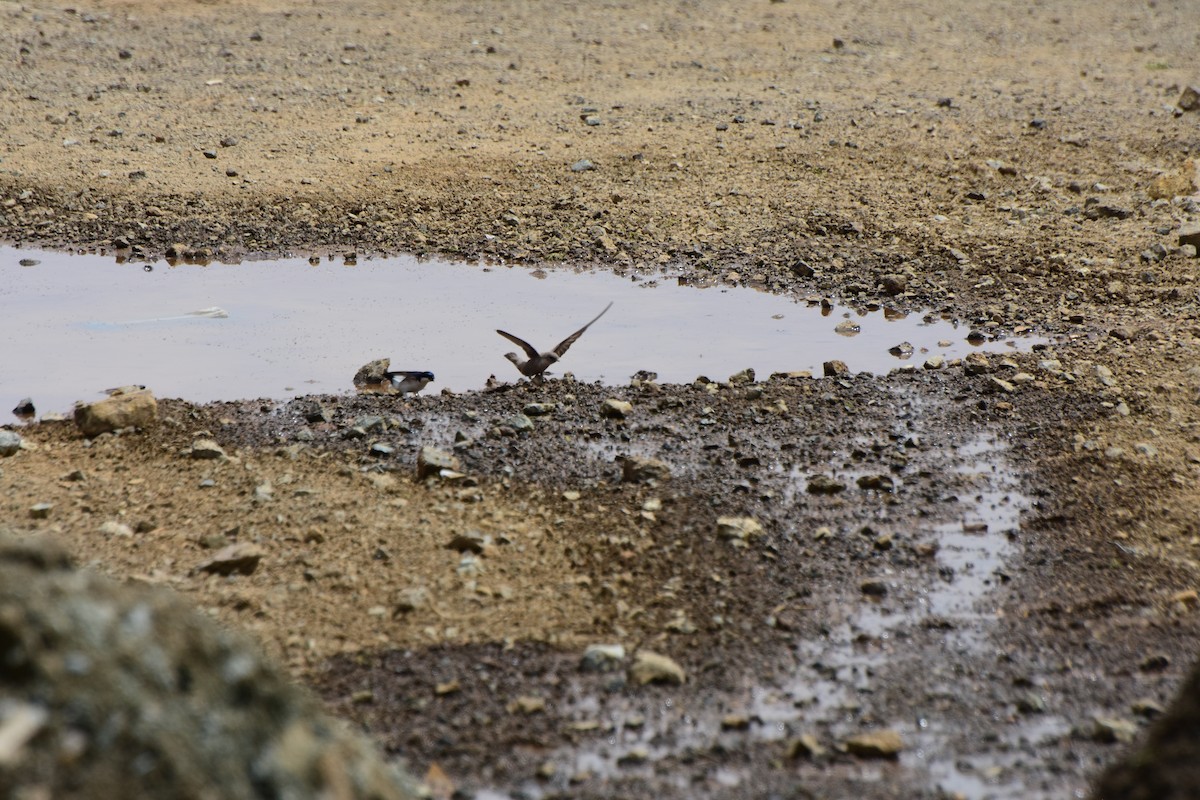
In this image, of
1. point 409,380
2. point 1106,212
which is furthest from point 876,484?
point 1106,212

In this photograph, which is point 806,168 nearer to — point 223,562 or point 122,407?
point 122,407

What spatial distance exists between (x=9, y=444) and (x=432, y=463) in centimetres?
177

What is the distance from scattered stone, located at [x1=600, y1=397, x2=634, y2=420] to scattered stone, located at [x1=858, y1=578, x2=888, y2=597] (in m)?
1.68

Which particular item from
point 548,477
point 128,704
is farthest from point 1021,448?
point 128,704

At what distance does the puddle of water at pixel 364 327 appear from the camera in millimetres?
6285

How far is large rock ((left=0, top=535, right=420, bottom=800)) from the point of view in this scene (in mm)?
1976

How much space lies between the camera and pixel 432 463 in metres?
4.96

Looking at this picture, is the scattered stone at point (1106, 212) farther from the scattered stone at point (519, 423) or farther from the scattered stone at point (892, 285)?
the scattered stone at point (519, 423)

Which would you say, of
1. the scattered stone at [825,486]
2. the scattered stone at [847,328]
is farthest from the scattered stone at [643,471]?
the scattered stone at [847,328]

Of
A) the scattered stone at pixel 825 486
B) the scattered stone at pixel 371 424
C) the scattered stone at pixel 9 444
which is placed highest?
the scattered stone at pixel 825 486

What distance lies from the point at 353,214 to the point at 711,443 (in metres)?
3.99

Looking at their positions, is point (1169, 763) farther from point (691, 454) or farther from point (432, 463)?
point (432, 463)

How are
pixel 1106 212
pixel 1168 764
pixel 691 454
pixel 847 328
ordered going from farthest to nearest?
pixel 1106 212 < pixel 847 328 < pixel 691 454 < pixel 1168 764

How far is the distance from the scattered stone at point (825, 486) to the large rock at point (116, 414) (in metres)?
2.81
